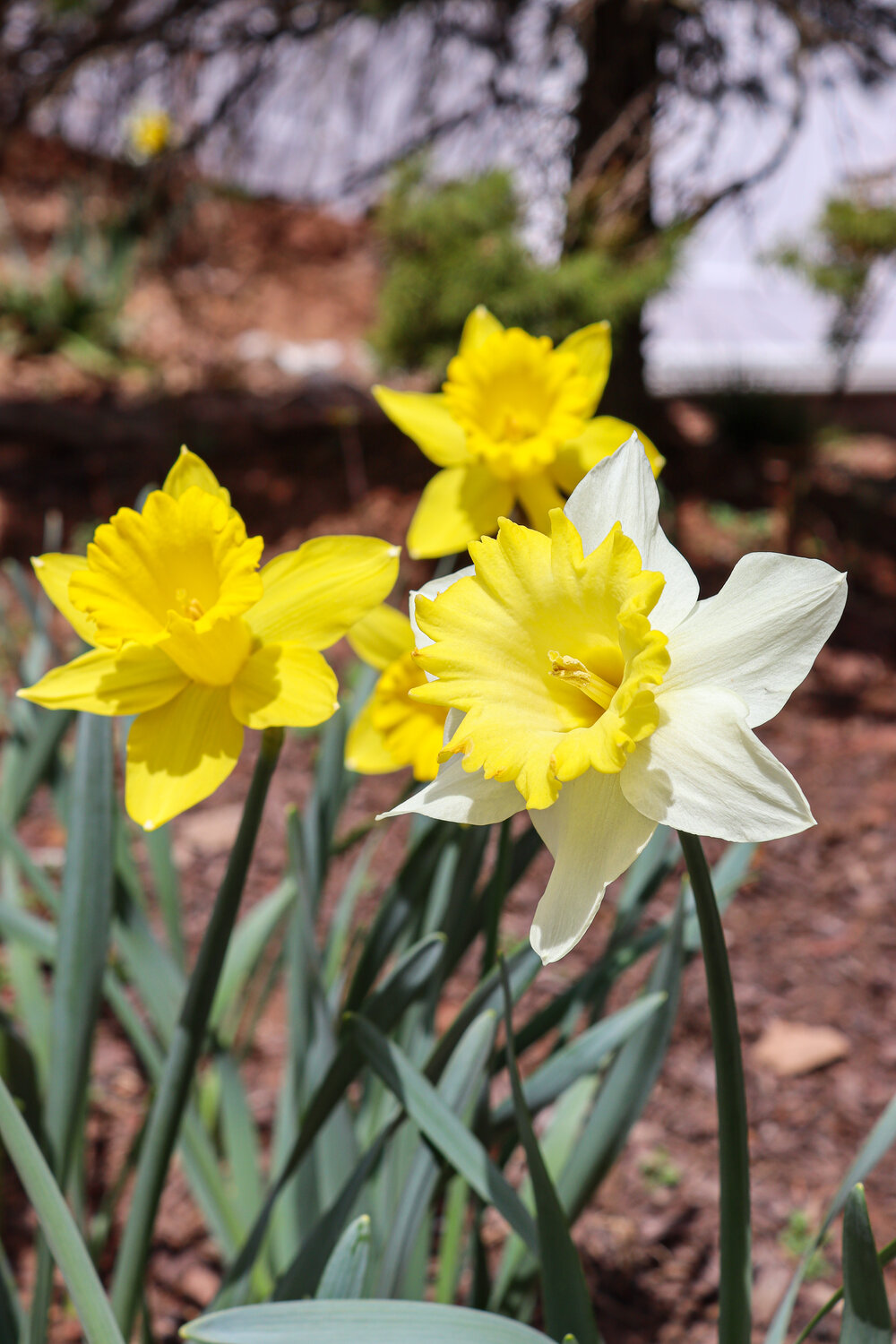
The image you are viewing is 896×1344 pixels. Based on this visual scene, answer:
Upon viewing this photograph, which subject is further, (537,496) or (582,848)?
(537,496)

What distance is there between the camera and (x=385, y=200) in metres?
2.78

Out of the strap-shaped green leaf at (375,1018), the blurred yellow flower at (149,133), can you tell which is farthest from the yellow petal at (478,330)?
the blurred yellow flower at (149,133)

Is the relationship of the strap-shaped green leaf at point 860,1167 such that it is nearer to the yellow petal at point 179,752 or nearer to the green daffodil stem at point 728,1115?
the green daffodil stem at point 728,1115

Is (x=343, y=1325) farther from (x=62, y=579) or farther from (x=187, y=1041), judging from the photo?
(x=62, y=579)

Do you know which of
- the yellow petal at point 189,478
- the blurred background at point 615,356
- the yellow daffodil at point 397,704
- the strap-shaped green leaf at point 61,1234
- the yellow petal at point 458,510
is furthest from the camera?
the blurred background at point 615,356

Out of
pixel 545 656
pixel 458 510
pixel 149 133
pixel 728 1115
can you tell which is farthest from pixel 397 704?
pixel 149 133

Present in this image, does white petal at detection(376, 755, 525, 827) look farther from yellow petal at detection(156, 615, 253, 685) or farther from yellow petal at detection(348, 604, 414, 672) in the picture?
yellow petal at detection(348, 604, 414, 672)

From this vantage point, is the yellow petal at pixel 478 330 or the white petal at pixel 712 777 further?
the yellow petal at pixel 478 330

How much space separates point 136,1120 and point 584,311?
6.54 feet

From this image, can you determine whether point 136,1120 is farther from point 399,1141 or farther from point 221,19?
point 221,19

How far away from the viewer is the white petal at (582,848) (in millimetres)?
495

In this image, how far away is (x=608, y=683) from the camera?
1.84 feet

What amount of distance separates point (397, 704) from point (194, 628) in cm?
29

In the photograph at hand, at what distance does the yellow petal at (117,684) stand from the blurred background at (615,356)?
0.81 metres
